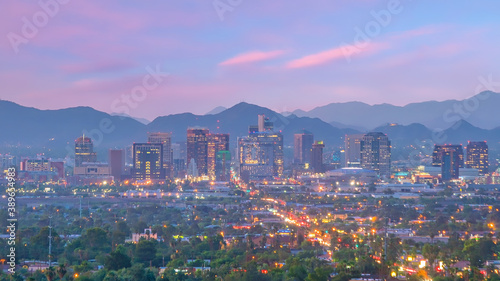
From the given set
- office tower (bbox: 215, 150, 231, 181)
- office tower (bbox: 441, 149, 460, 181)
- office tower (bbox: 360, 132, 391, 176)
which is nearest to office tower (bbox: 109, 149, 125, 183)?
office tower (bbox: 215, 150, 231, 181)

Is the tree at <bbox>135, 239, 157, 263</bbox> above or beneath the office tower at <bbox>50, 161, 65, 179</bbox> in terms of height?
beneath

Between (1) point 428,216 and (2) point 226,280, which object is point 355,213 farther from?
(2) point 226,280

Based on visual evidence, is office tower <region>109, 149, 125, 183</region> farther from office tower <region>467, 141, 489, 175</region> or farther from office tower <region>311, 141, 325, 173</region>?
office tower <region>467, 141, 489, 175</region>

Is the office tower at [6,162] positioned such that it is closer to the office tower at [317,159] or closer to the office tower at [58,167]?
the office tower at [58,167]

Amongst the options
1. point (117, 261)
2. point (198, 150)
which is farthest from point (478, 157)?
point (117, 261)

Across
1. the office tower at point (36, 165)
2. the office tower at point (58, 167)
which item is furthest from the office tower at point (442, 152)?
the office tower at point (36, 165)

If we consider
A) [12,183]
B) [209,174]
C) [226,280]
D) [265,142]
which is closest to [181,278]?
[226,280]
